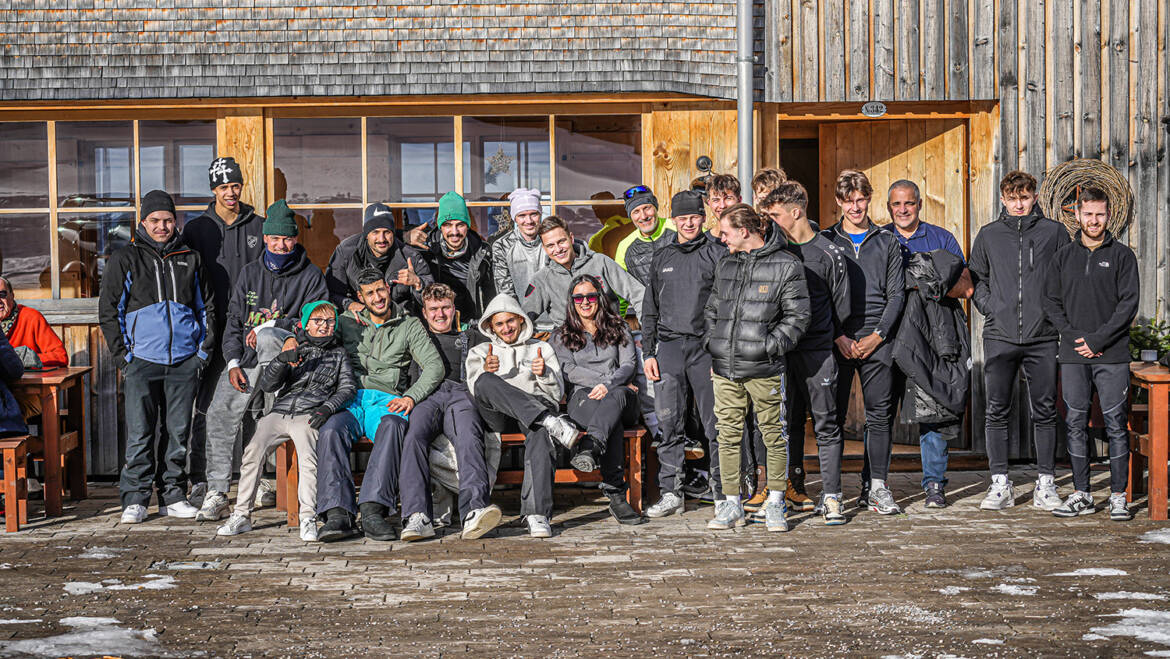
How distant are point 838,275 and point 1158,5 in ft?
10.8

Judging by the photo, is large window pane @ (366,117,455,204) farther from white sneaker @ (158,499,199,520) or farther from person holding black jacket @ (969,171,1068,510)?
person holding black jacket @ (969,171,1068,510)

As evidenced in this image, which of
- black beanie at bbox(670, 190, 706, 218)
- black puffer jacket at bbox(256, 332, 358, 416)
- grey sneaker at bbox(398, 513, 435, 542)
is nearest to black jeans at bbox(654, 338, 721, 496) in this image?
black beanie at bbox(670, 190, 706, 218)

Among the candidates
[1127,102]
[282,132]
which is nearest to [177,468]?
[282,132]

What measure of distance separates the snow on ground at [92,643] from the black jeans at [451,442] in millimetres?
1840

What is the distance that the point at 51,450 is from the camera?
7.22 metres

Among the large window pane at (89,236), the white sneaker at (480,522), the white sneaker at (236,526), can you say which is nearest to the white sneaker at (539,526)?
the white sneaker at (480,522)

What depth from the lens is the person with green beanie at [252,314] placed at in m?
7.18

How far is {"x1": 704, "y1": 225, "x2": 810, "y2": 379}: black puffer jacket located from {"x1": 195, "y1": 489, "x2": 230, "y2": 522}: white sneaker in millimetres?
2640

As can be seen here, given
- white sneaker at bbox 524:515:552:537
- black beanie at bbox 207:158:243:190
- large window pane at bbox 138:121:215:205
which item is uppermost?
large window pane at bbox 138:121:215:205

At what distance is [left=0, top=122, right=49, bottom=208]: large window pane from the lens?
27.6 feet

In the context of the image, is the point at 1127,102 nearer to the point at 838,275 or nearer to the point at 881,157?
the point at 881,157

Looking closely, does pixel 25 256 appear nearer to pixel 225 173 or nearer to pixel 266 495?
pixel 225 173

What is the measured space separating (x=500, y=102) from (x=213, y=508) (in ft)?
9.97

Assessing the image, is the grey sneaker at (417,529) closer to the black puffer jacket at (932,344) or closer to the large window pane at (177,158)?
the black puffer jacket at (932,344)
